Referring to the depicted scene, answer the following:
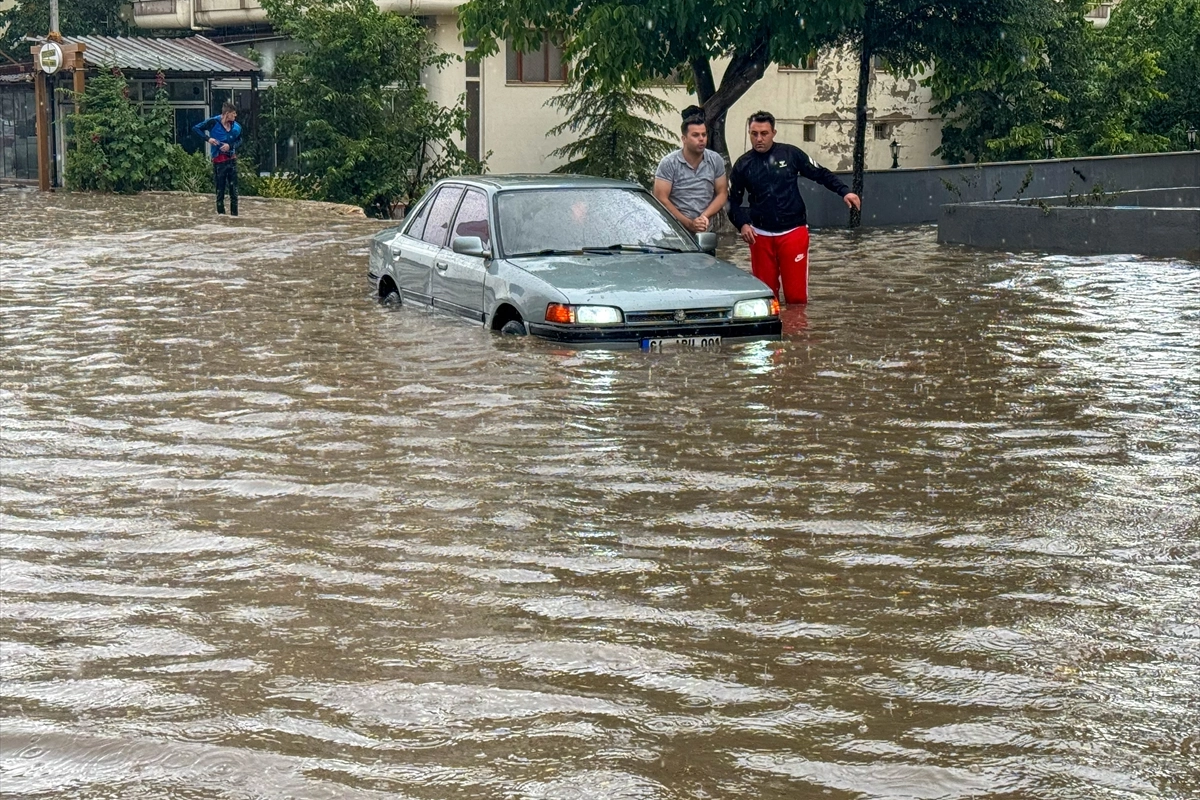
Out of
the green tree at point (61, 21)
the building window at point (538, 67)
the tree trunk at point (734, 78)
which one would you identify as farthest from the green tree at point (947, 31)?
the green tree at point (61, 21)

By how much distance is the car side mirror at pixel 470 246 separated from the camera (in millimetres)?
12844

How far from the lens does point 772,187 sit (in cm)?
1434

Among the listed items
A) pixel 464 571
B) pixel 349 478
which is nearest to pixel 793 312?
pixel 349 478

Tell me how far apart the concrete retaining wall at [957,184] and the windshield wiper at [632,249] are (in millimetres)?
18855

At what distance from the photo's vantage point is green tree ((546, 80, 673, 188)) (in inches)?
1471

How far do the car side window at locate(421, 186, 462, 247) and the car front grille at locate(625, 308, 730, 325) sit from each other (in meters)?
2.48

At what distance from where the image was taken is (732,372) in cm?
1159

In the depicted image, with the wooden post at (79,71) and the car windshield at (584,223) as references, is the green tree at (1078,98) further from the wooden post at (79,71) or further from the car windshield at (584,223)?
the car windshield at (584,223)

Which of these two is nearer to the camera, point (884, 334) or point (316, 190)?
point (884, 334)

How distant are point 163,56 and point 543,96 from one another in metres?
7.92

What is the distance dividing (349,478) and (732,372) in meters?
3.79

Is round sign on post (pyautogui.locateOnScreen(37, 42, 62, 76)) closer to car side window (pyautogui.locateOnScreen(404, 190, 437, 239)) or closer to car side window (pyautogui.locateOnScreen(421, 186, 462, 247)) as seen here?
car side window (pyautogui.locateOnScreen(404, 190, 437, 239))

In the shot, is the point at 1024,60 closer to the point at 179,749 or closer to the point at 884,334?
the point at 884,334

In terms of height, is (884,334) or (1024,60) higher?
(1024,60)
